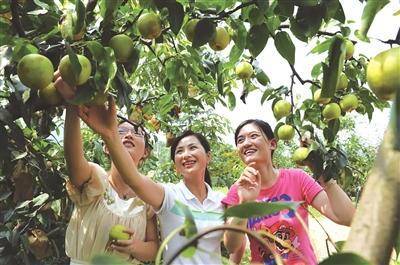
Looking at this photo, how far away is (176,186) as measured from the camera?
2.00m

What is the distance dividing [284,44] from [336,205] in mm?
857

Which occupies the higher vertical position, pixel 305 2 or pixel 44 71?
pixel 305 2

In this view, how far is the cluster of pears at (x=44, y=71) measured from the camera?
1.13 meters

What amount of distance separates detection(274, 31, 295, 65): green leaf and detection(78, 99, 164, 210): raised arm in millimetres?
508

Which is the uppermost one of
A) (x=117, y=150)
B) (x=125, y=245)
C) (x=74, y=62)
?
(x=74, y=62)

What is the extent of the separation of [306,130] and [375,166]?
1736 mm

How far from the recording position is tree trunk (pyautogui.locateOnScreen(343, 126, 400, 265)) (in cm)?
35

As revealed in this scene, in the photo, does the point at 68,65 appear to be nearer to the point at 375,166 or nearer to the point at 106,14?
the point at 106,14

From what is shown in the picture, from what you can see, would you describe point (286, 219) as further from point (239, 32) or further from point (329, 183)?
point (239, 32)

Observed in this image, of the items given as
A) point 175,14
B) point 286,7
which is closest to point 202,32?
point 175,14

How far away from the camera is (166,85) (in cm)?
204

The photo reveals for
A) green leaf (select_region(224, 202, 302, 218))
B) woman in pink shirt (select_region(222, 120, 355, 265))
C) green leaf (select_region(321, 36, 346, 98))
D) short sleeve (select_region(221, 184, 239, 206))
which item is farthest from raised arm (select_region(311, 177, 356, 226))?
green leaf (select_region(224, 202, 302, 218))

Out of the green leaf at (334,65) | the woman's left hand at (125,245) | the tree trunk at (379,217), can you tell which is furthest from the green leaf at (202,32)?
the tree trunk at (379,217)

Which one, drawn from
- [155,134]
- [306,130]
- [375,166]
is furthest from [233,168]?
[375,166]
